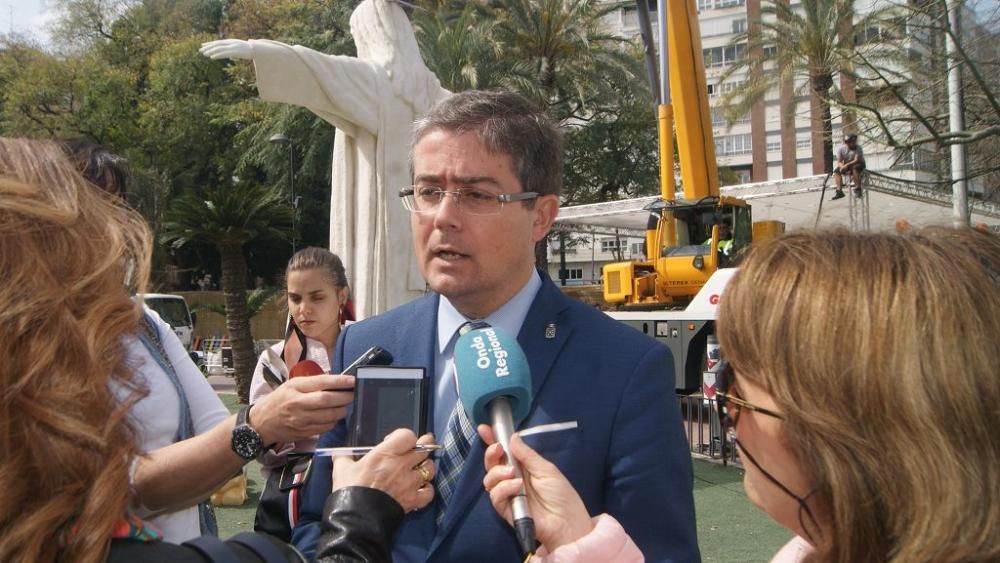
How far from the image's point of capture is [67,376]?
121 cm

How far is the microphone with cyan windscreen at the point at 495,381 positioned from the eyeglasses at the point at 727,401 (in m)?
0.38

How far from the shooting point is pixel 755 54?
28.2 metres

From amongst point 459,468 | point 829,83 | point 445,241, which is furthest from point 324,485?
point 829,83

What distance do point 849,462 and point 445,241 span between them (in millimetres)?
1268

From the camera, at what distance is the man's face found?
236cm

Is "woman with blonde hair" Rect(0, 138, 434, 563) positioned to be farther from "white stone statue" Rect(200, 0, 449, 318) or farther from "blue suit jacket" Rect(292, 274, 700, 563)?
"white stone statue" Rect(200, 0, 449, 318)

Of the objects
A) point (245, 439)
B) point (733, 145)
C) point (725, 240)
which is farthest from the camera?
point (733, 145)

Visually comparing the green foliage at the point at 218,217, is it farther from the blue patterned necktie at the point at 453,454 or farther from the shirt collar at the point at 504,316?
the blue patterned necktie at the point at 453,454

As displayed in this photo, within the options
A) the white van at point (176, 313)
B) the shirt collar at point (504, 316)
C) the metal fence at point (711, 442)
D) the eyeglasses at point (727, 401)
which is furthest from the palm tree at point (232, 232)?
the eyeglasses at point (727, 401)

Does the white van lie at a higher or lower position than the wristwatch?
lower

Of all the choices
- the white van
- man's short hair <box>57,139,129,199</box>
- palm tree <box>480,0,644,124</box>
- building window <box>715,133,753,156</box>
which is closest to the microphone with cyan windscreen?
man's short hair <box>57,139,129,199</box>

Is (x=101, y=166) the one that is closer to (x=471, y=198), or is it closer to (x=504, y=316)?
(x=471, y=198)

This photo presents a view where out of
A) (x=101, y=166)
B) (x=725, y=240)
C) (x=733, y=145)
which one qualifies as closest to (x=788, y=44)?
(x=725, y=240)

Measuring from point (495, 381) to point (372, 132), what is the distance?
4.95m
